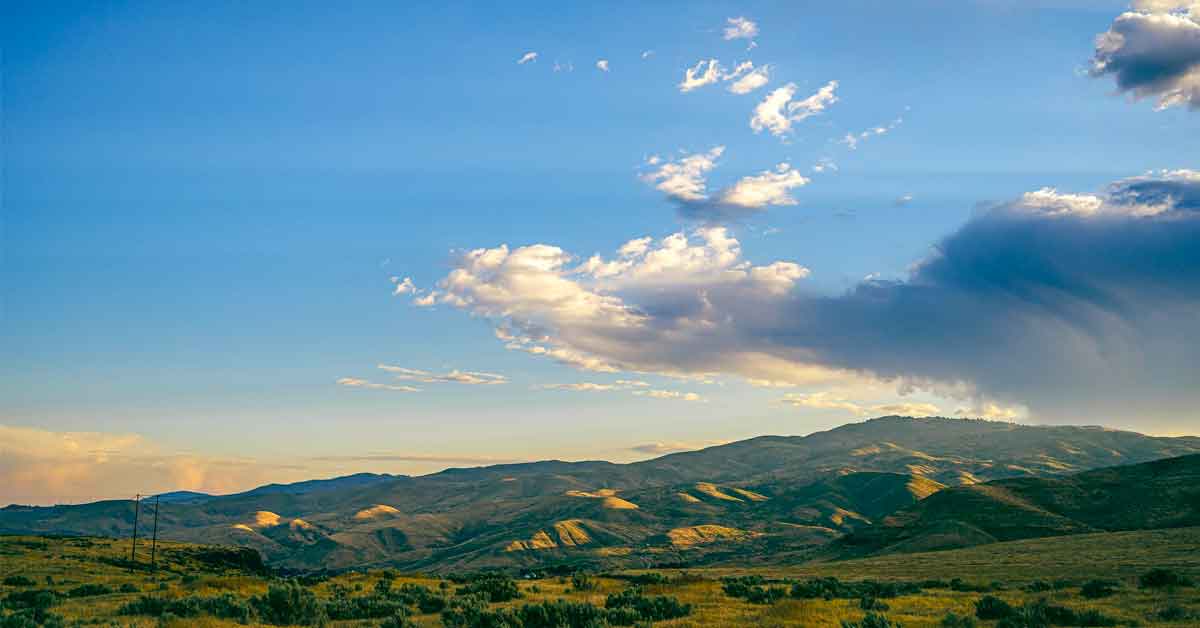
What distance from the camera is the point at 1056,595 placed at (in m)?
32.5

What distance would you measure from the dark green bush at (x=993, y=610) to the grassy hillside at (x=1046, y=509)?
108558mm

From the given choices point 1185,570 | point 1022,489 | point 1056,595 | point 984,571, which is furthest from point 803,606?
point 1022,489

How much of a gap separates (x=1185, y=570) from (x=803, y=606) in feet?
139

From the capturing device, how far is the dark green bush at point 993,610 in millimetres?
24672

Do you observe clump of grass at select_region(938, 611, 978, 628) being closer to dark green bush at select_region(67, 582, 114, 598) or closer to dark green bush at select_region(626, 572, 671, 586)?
dark green bush at select_region(626, 572, 671, 586)

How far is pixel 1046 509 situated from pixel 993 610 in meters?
145

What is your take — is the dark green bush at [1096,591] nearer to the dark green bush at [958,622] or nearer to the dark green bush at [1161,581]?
the dark green bush at [1161,581]

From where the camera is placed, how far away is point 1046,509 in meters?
148

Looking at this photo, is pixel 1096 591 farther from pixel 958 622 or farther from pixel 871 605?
pixel 958 622

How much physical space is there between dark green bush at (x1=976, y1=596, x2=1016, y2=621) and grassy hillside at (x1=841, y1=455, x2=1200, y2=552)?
108558 millimetres

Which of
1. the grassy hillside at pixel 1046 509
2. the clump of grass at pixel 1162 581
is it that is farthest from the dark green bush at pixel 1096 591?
the grassy hillside at pixel 1046 509

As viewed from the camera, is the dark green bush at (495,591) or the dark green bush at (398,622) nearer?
the dark green bush at (398,622)

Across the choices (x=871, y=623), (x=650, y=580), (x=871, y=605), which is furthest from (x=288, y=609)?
(x=650, y=580)

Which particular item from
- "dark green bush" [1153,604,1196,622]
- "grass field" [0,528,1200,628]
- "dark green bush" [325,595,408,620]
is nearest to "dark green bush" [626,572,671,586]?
"grass field" [0,528,1200,628]
